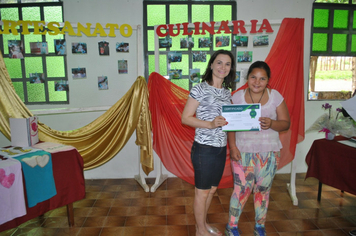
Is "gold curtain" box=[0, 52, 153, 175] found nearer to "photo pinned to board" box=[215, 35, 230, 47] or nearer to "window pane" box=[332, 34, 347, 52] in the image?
"photo pinned to board" box=[215, 35, 230, 47]

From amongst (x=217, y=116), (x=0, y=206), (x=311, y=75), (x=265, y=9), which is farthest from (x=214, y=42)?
(x=0, y=206)

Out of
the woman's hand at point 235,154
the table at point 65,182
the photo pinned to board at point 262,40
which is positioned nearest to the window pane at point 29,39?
the table at point 65,182

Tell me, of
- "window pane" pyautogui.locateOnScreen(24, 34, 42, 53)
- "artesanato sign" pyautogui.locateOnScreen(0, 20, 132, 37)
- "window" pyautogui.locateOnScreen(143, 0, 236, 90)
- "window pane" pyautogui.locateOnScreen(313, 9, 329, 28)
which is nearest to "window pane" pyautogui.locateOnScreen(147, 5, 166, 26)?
"window" pyautogui.locateOnScreen(143, 0, 236, 90)

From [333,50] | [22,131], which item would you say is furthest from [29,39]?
[333,50]

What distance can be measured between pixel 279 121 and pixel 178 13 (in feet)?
6.93

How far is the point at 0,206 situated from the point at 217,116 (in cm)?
154

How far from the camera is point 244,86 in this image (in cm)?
237

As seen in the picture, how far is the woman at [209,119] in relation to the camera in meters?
1.57

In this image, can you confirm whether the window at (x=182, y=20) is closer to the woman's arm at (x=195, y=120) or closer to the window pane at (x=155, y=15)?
the window pane at (x=155, y=15)

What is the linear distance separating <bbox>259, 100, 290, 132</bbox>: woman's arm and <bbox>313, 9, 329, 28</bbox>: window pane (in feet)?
6.92

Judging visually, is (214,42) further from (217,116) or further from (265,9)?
(217,116)

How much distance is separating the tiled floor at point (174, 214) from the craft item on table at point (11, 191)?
488 millimetres

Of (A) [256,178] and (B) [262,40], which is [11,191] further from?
(B) [262,40]

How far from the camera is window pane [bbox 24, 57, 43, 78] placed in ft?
9.82
